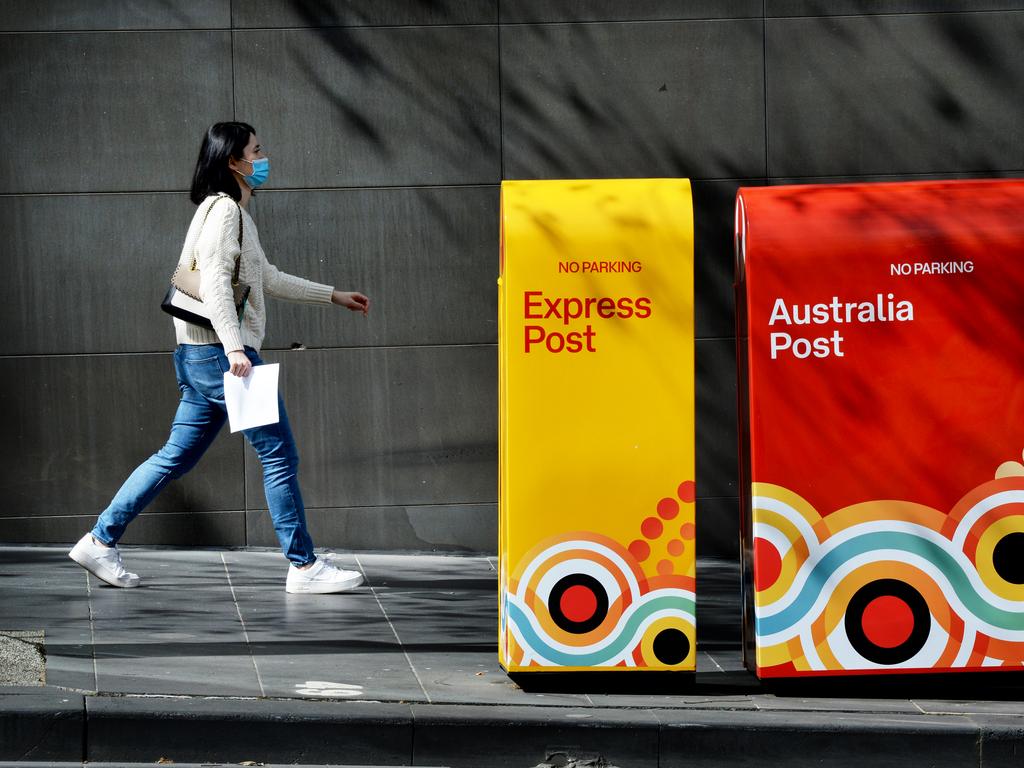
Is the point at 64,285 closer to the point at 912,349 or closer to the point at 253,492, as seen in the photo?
the point at 253,492

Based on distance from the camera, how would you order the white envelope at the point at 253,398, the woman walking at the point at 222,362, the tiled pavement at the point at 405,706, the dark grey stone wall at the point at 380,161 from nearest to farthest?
1. the tiled pavement at the point at 405,706
2. the white envelope at the point at 253,398
3. the woman walking at the point at 222,362
4. the dark grey stone wall at the point at 380,161

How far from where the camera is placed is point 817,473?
4.95 m

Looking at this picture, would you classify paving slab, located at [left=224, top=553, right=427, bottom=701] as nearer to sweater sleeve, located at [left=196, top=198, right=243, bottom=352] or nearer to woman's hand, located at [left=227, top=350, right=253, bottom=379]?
woman's hand, located at [left=227, top=350, right=253, bottom=379]

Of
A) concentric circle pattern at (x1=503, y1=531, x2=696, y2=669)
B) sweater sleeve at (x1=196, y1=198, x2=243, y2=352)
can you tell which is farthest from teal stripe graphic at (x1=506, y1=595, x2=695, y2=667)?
sweater sleeve at (x1=196, y1=198, x2=243, y2=352)

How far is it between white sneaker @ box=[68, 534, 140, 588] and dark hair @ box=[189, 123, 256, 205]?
1622 mm

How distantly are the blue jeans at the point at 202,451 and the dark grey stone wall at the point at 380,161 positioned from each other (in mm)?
1130

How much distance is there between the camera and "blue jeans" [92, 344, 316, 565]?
644cm

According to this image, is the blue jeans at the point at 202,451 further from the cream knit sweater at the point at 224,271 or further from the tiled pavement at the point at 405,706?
the tiled pavement at the point at 405,706

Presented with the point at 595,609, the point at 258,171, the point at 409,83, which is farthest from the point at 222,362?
the point at 595,609

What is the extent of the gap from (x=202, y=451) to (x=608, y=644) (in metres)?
2.45

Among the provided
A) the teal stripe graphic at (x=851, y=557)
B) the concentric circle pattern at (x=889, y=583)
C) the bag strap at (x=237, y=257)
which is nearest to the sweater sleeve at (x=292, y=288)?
the bag strap at (x=237, y=257)

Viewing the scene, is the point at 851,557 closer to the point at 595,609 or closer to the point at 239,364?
the point at 595,609

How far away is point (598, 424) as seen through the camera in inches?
195

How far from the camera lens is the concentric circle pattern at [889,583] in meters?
4.98
